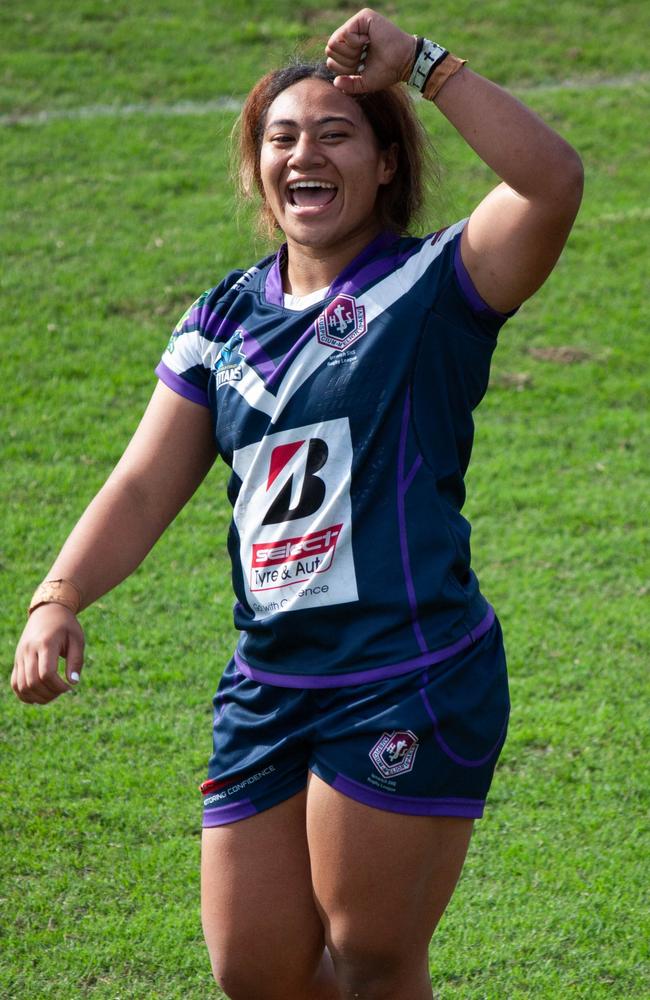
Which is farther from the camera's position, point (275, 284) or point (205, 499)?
point (205, 499)

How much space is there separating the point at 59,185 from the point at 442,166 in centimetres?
690

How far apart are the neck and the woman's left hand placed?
→ 1.18 ft

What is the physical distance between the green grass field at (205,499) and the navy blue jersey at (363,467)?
0.57 meters

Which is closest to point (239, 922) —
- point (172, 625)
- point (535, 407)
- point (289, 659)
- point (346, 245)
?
point (289, 659)

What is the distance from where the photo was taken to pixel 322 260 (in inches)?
111

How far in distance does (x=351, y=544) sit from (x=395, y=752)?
15.9 inches

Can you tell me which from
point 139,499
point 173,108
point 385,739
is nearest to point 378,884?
point 385,739

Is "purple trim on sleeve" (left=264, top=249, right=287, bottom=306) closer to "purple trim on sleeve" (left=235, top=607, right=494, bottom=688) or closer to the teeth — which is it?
the teeth

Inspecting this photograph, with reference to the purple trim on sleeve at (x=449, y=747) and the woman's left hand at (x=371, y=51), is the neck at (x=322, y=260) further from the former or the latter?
the purple trim on sleeve at (x=449, y=747)

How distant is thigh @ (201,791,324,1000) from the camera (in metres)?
2.72

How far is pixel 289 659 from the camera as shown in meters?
2.68

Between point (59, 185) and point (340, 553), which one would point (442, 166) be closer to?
point (340, 553)

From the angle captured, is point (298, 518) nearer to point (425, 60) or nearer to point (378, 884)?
point (378, 884)

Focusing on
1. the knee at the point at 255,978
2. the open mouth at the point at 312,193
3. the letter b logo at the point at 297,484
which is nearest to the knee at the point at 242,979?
the knee at the point at 255,978
